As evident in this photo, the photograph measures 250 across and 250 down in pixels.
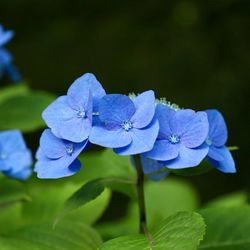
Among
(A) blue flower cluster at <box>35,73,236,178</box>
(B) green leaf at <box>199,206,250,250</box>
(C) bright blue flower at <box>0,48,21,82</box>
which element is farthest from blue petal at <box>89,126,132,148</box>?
(C) bright blue flower at <box>0,48,21,82</box>

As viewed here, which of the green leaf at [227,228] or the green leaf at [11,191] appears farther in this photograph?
the green leaf at [11,191]

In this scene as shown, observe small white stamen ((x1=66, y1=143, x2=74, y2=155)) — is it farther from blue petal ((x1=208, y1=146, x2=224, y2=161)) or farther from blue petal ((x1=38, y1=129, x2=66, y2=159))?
blue petal ((x1=208, y1=146, x2=224, y2=161))

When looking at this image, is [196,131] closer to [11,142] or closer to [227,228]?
[227,228]

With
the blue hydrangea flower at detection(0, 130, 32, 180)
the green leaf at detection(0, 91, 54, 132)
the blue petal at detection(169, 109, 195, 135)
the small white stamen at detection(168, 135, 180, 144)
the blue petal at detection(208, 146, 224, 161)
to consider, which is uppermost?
the blue petal at detection(169, 109, 195, 135)

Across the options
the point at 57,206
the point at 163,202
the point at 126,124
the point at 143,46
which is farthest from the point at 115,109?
→ the point at 143,46

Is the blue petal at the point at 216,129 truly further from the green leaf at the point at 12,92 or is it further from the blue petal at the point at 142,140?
the green leaf at the point at 12,92

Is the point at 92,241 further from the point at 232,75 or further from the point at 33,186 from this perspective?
the point at 232,75

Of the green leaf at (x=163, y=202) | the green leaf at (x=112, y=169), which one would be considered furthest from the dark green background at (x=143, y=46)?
the green leaf at (x=112, y=169)
